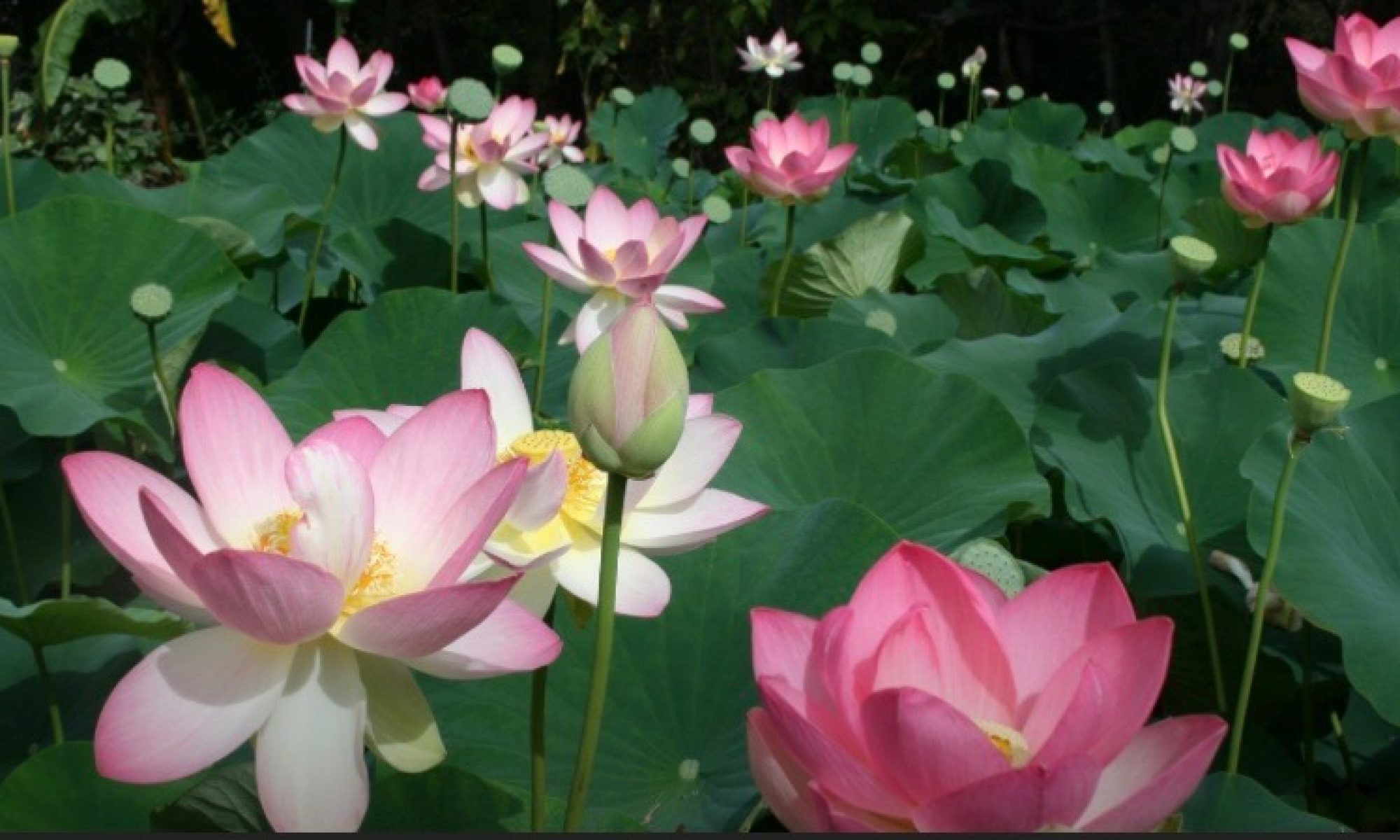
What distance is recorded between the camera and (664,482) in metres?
0.64

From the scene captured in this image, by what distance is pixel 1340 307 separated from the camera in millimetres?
1446

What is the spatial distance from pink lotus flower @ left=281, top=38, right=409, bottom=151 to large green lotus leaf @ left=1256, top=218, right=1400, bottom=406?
109 centimetres

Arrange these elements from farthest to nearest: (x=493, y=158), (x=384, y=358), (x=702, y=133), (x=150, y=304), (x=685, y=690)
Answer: (x=702, y=133)
(x=493, y=158)
(x=384, y=358)
(x=150, y=304)
(x=685, y=690)

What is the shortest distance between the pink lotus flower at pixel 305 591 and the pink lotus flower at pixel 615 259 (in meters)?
0.65

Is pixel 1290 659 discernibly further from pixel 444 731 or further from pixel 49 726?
pixel 49 726

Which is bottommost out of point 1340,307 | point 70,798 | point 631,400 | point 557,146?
point 557,146

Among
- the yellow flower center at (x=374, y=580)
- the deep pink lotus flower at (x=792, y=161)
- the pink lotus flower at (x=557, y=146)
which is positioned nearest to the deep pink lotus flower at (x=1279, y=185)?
the deep pink lotus flower at (x=792, y=161)

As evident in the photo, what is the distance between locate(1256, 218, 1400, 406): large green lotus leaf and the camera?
1426mm

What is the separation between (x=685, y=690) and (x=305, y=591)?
13.1 inches

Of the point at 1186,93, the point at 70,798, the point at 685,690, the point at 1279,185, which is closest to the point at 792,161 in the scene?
the point at 1279,185

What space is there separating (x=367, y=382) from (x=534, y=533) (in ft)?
2.06

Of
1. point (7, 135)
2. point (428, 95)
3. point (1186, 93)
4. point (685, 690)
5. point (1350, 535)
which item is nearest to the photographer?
point (685, 690)

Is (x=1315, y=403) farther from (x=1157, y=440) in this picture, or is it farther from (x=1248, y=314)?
(x=1248, y=314)

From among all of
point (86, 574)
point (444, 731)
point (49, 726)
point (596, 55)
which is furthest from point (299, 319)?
point (596, 55)
